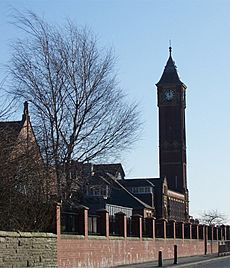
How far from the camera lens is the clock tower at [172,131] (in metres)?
133

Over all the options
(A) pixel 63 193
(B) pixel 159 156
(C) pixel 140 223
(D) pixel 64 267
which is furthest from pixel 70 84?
(B) pixel 159 156

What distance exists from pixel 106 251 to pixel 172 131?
320 ft

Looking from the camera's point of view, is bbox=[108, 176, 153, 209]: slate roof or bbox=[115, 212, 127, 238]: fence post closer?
bbox=[115, 212, 127, 238]: fence post

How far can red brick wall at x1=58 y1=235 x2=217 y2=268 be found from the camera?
32362 mm

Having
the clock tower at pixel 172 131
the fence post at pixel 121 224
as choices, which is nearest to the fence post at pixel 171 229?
the fence post at pixel 121 224

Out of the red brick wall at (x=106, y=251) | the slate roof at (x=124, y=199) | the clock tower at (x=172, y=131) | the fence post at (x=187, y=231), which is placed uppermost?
the clock tower at (x=172, y=131)

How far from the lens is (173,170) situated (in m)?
133

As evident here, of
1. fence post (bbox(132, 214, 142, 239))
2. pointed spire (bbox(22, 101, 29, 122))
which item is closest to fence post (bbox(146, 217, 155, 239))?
fence post (bbox(132, 214, 142, 239))

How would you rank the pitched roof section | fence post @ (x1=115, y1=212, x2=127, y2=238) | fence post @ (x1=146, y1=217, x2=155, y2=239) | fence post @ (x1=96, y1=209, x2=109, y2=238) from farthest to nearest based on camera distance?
the pitched roof section
fence post @ (x1=146, y1=217, x2=155, y2=239)
fence post @ (x1=115, y1=212, x2=127, y2=238)
fence post @ (x1=96, y1=209, x2=109, y2=238)

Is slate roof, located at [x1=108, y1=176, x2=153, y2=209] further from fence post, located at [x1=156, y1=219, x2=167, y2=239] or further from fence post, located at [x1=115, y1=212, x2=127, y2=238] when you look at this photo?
fence post, located at [x1=115, y1=212, x2=127, y2=238]

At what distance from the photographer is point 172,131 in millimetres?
135000

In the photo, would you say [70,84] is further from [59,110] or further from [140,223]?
[140,223]

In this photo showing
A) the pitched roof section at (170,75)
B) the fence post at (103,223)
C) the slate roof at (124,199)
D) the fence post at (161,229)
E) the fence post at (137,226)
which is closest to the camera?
the fence post at (103,223)

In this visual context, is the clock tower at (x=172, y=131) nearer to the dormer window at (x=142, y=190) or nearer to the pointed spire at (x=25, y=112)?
the dormer window at (x=142, y=190)
